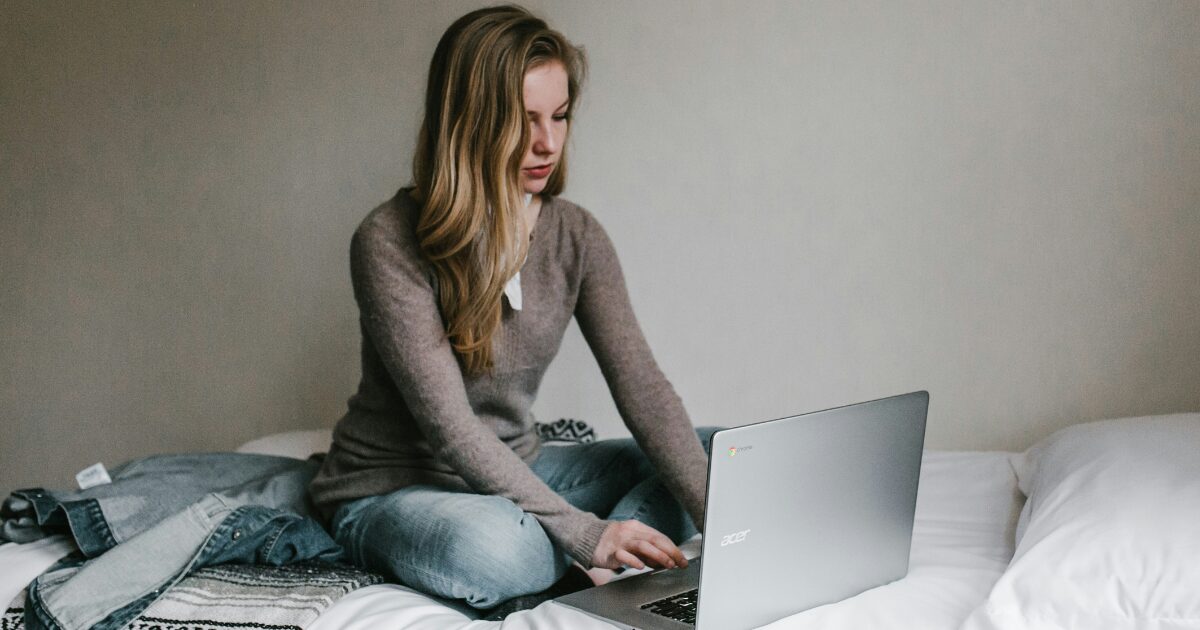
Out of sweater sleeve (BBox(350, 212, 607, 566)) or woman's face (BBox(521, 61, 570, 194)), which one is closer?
sweater sleeve (BBox(350, 212, 607, 566))

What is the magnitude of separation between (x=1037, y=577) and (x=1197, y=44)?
41.6 inches

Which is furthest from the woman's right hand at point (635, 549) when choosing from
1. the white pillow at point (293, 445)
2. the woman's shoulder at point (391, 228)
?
the white pillow at point (293, 445)

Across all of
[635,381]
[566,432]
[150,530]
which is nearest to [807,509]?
[635,381]

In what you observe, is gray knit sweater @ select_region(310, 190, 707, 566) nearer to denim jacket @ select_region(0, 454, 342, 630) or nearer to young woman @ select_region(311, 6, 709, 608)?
young woman @ select_region(311, 6, 709, 608)

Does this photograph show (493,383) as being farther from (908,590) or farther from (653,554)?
(908,590)

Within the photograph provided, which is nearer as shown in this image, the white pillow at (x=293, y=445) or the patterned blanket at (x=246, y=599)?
the patterned blanket at (x=246, y=599)

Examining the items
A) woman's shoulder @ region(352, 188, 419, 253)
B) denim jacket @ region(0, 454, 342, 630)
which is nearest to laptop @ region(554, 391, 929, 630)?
denim jacket @ region(0, 454, 342, 630)

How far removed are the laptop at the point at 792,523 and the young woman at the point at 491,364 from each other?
12 cm

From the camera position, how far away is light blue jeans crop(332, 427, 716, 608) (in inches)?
45.2

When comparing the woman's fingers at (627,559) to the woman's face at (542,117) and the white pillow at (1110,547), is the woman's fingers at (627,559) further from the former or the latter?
the woman's face at (542,117)

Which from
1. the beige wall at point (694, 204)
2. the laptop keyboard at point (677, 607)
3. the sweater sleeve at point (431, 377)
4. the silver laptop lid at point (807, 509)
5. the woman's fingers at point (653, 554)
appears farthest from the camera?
the beige wall at point (694, 204)

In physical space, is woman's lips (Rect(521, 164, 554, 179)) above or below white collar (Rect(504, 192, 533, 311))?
above

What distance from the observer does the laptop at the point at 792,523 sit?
906mm

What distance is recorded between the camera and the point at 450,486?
1.35 meters
